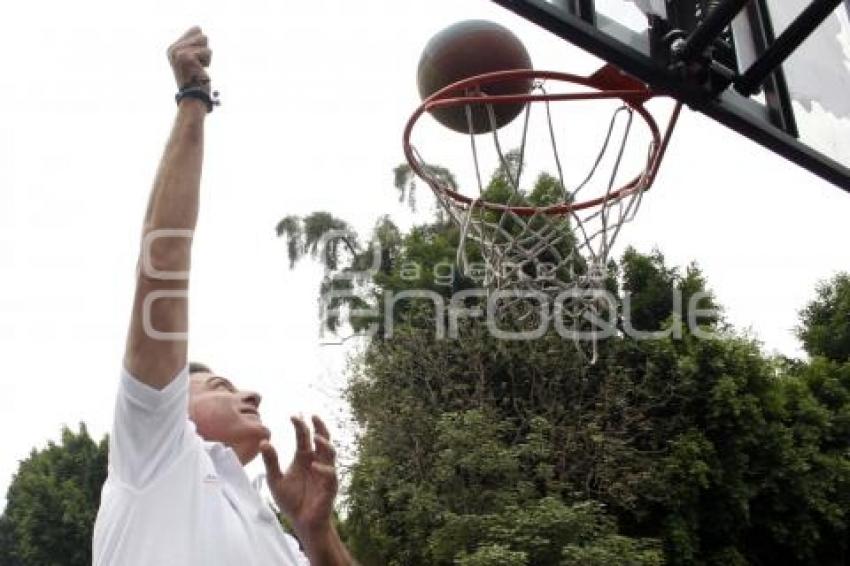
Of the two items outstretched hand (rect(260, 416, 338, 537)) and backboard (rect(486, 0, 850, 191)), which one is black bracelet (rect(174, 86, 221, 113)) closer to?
outstretched hand (rect(260, 416, 338, 537))

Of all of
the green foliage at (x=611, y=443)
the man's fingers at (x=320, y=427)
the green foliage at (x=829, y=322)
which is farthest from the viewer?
the green foliage at (x=829, y=322)

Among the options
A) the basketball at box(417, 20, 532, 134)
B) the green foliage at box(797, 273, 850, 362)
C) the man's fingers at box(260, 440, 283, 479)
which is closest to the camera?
the man's fingers at box(260, 440, 283, 479)

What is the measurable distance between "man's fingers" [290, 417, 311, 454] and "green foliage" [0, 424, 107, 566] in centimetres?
2367

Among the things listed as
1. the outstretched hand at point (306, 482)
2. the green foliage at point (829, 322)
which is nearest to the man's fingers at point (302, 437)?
the outstretched hand at point (306, 482)

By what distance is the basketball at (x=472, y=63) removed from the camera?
3.48m

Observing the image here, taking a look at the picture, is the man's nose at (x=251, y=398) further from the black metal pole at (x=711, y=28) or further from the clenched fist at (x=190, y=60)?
the black metal pole at (x=711, y=28)

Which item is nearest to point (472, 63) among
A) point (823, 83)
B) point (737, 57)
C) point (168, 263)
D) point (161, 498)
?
point (737, 57)

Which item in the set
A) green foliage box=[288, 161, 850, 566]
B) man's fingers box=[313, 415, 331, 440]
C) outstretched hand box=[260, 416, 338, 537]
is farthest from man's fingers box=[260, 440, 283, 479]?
green foliage box=[288, 161, 850, 566]

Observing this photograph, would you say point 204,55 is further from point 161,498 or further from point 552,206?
point 552,206

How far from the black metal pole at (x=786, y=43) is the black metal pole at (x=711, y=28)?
0.18 meters

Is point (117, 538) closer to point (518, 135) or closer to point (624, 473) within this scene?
point (518, 135)

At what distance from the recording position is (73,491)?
24.3 metres

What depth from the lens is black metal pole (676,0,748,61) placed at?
238 cm

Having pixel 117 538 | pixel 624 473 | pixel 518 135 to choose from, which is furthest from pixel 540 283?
pixel 624 473
